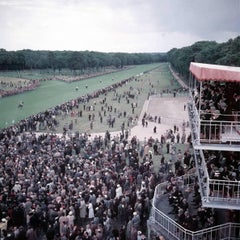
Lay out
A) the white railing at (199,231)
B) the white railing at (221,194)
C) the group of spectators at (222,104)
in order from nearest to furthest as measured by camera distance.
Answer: the white railing at (221,194), the white railing at (199,231), the group of spectators at (222,104)

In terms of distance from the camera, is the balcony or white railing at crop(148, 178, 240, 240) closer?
the balcony

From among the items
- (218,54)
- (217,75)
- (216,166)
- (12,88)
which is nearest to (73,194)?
(216,166)

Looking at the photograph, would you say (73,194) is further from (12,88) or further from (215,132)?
(12,88)

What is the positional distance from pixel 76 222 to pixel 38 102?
63.7 meters

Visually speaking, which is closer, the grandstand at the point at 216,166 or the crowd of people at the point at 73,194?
the grandstand at the point at 216,166

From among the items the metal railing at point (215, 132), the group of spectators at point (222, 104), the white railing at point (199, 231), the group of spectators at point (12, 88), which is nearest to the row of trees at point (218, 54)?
the group of spectators at point (12, 88)

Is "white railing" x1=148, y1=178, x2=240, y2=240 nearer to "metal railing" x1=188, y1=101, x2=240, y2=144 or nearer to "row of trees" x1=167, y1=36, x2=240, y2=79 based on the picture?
"metal railing" x1=188, y1=101, x2=240, y2=144

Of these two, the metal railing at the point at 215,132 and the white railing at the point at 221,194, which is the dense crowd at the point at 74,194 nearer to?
the white railing at the point at 221,194

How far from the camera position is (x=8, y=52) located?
→ 16312 centimetres

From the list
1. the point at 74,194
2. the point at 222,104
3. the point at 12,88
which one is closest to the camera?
the point at 222,104

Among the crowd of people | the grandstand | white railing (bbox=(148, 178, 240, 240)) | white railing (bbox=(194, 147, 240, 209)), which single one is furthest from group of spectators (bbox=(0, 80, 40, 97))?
white railing (bbox=(194, 147, 240, 209))

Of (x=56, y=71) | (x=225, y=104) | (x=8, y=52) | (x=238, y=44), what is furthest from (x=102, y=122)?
(x=56, y=71)

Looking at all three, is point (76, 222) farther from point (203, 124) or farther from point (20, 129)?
point (20, 129)

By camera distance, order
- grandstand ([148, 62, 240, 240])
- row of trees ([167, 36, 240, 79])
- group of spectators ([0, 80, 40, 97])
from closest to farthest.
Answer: grandstand ([148, 62, 240, 240]), row of trees ([167, 36, 240, 79]), group of spectators ([0, 80, 40, 97])
